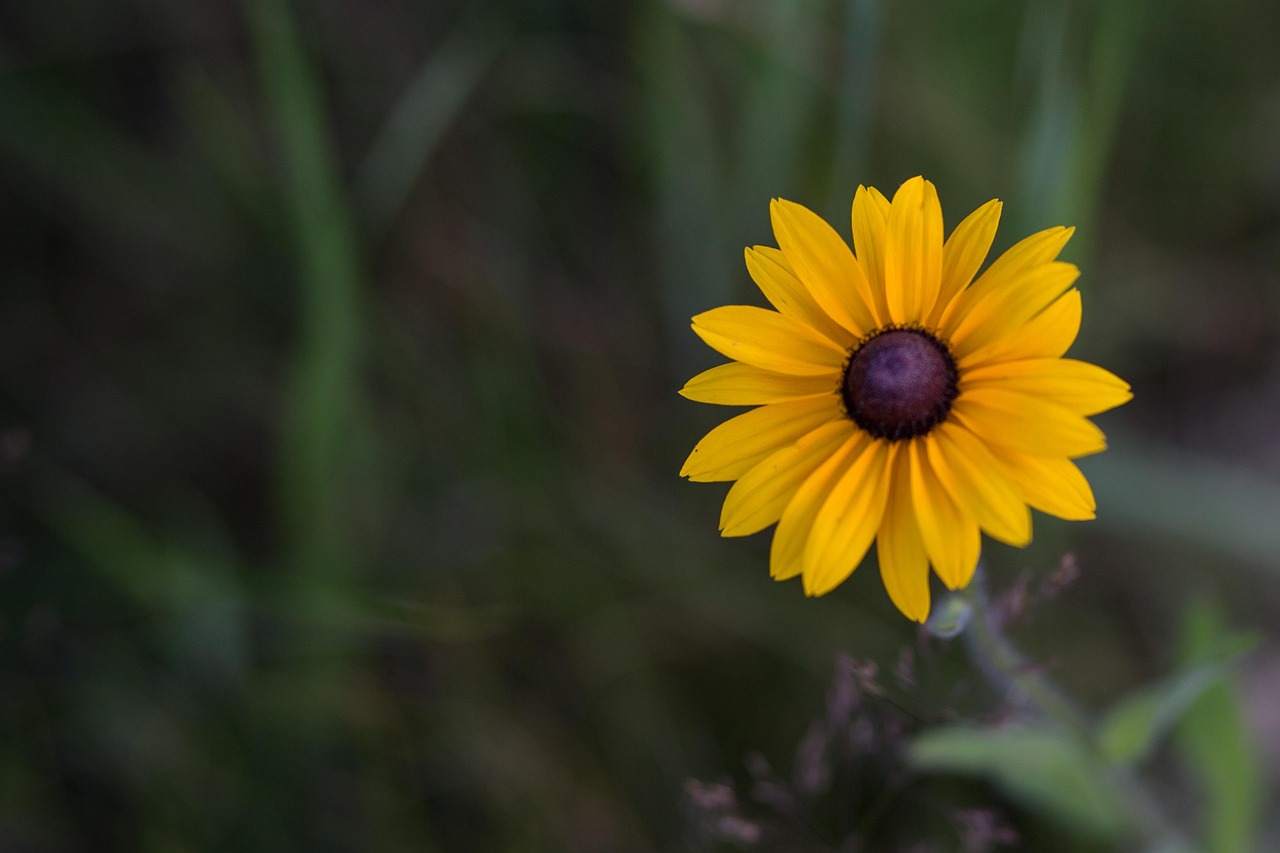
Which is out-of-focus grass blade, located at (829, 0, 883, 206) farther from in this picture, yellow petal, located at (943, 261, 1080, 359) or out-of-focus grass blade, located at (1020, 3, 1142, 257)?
yellow petal, located at (943, 261, 1080, 359)

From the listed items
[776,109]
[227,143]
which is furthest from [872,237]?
[227,143]

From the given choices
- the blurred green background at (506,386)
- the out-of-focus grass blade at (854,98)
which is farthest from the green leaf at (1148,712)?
the out-of-focus grass blade at (854,98)

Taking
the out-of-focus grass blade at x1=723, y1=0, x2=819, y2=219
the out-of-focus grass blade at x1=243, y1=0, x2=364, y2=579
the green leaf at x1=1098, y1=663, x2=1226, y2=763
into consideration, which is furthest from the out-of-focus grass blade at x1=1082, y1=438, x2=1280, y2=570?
the out-of-focus grass blade at x1=243, y1=0, x2=364, y2=579

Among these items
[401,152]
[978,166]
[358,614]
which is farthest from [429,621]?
[978,166]

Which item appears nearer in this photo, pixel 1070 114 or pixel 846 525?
pixel 846 525

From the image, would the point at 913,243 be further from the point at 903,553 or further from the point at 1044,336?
the point at 903,553

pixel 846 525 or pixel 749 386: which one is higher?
pixel 749 386
